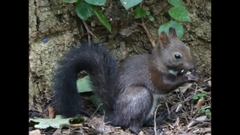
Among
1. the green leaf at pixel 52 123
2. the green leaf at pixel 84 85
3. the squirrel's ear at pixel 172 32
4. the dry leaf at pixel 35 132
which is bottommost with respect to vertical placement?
the dry leaf at pixel 35 132

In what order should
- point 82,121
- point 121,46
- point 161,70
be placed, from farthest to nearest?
point 121,46
point 161,70
point 82,121

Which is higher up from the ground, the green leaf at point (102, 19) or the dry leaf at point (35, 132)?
the green leaf at point (102, 19)

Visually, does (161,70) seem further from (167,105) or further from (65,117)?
(65,117)

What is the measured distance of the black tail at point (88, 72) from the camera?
3.41m

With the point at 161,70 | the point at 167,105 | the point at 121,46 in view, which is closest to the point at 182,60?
the point at 161,70

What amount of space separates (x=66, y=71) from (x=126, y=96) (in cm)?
47

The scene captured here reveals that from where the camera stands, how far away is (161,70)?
359 centimetres

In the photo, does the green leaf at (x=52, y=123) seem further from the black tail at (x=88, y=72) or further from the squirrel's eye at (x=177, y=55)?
the squirrel's eye at (x=177, y=55)

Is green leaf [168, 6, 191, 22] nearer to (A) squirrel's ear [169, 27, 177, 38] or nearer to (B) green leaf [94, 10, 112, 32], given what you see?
(A) squirrel's ear [169, 27, 177, 38]

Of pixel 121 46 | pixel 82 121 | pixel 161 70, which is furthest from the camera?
pixel 121 46

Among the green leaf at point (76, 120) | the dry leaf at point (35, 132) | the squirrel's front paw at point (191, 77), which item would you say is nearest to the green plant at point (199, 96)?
the squirrel's front paw at point (191, 77)

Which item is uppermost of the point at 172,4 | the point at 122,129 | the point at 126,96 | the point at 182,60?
the point at 172,4

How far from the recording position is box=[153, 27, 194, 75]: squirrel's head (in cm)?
347

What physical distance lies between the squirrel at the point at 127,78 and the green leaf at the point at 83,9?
0.22m
